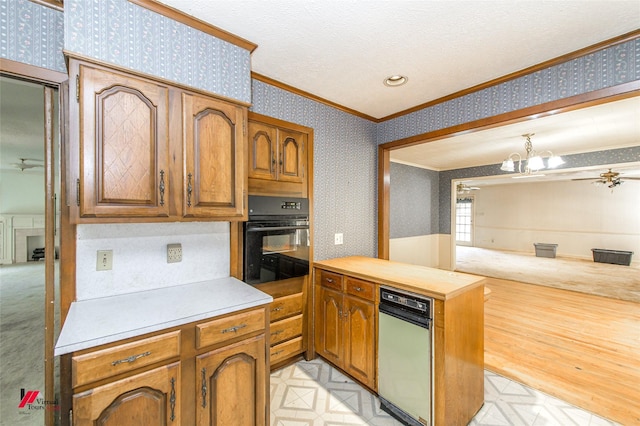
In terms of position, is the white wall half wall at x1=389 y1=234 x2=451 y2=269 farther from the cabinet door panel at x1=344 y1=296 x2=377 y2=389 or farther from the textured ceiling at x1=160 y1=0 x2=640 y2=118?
the textured ceiling at x1=160 y1=0 x2=640 y2=118

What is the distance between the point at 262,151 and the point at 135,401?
1.73m

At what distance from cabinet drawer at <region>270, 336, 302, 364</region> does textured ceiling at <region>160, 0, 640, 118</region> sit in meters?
2.31

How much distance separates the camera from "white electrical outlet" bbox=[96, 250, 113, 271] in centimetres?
156

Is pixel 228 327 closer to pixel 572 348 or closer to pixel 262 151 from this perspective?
pixel 262 151

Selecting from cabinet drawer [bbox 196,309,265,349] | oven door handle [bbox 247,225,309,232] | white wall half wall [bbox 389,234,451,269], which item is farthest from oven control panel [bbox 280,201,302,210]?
white wall half wall [bbox 389,234,451,269]

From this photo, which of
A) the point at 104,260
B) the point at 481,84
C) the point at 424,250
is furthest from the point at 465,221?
the point at 104,260

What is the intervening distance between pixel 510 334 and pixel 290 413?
2.79 metres

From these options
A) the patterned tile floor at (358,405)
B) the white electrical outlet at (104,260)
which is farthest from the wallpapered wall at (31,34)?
the patterned tile floor at (358,405)

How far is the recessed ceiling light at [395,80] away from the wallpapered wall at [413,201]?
315 centimetres

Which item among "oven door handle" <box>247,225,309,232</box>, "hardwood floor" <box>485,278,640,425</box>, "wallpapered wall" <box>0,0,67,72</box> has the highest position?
"wallpapered wall" <box>0,0,67,72</box>

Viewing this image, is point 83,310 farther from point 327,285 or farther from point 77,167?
point 327,285

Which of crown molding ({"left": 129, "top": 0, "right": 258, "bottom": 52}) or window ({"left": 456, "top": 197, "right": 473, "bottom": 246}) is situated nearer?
crown molding ({"left": 129, "top": 0, "right": 258, "bottom": 52})

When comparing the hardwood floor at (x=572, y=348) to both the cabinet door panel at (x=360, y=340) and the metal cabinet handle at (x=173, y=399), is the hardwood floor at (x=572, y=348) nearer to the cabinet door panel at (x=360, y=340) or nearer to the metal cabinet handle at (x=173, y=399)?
the cabinet door panel at (x=360, y=340)

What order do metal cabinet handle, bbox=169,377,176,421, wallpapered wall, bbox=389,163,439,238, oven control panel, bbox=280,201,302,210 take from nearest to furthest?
metal cabinet handle, bbox=169,377,176,421
oven control panel, bbox=280,201,302,210
wallpapered wall, bbox=389,163,439,238
